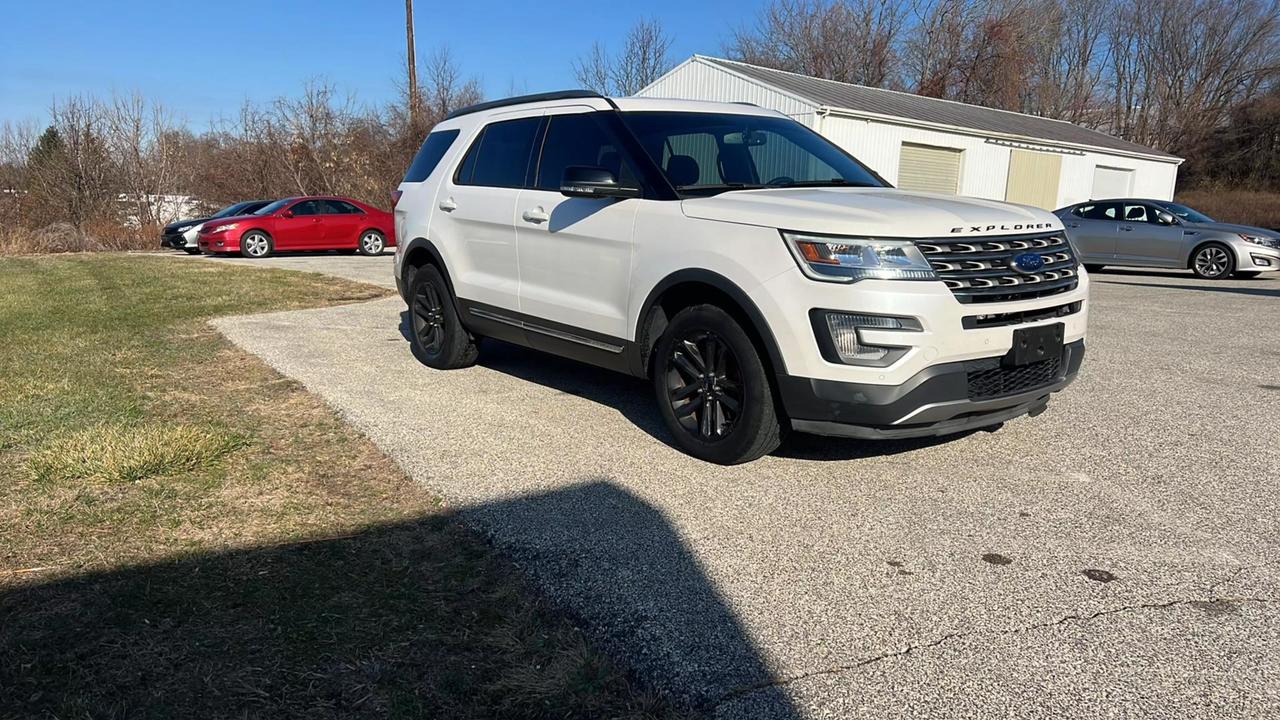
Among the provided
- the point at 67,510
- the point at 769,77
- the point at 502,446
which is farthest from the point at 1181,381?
the point at 769,77

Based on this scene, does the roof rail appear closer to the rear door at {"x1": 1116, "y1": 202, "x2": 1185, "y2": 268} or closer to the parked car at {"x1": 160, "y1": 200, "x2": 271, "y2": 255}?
the rear door at {"x1": 1116, "y1": 202, "x2": 1185, "y2": 268}

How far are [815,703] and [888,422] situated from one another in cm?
170

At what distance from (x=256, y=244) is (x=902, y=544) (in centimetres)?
2019

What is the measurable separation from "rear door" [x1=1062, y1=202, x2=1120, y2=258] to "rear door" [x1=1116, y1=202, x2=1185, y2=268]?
0.37ft

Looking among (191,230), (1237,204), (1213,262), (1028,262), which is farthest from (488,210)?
(1237,204)

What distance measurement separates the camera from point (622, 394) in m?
6.14

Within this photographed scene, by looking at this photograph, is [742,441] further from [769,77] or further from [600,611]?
[769,77]

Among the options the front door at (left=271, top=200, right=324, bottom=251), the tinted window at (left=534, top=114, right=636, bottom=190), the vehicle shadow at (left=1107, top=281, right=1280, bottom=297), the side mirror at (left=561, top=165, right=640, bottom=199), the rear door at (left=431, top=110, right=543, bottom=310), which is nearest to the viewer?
the side mirror at (left=561, top=165, right=640, bottom=199)

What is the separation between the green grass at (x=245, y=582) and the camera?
251 cm

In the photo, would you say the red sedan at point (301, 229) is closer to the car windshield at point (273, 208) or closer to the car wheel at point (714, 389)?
the car windshield at point (273, 208)

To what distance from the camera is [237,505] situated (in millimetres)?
3891

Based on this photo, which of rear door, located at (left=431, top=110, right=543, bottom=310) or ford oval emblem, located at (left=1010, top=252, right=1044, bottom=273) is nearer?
ford oval emblem, located at (left=1010, top=252, right=1044, bottom=273)

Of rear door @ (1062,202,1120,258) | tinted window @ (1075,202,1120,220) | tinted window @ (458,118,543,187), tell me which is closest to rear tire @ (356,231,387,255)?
rear door @ (1062,202,1120,258)

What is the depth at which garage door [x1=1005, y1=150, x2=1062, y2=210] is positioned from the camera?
2691 cm
